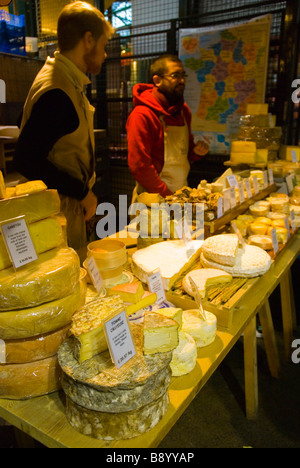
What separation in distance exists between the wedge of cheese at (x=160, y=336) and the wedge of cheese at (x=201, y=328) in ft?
0.93

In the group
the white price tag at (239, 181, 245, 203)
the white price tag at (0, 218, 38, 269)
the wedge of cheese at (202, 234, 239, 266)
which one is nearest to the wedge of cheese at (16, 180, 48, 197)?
the white price tag at (0, 218, 38, 269)

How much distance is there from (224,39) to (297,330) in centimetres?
328

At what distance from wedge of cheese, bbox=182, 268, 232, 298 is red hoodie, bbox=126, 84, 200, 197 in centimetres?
174

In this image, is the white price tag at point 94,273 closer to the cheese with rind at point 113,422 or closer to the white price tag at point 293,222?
the cheese with rind at point 113,422

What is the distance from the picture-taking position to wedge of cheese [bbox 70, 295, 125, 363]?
102 cm

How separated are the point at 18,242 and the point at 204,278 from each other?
849 mm

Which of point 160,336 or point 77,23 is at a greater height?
point 77,23

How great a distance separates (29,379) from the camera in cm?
111

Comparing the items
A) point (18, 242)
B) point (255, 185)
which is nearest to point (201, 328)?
point (18, 242)

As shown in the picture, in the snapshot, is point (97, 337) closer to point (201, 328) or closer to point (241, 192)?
point (201, 328)

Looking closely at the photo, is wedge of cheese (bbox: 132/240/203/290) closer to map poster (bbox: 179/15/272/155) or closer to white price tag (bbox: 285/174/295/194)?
white price tag (bbox: 285/174/295/194)

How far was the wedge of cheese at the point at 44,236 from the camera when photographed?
3.68 feet

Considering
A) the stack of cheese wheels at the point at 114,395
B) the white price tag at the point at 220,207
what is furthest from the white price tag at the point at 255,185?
the stack of cheese wheels at the point at 114,395
